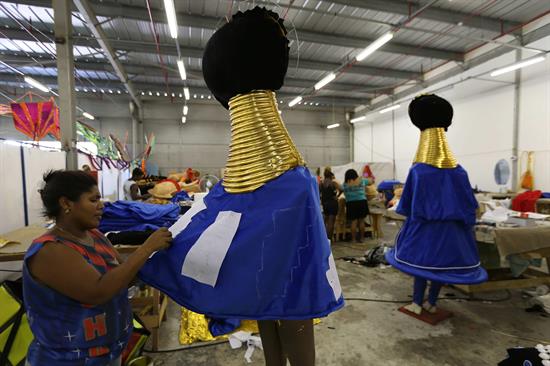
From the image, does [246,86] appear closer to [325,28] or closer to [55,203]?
[55,203]

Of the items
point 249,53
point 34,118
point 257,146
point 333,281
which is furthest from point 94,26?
point 333,281

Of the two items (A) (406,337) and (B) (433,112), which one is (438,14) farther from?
(A) (406,337)

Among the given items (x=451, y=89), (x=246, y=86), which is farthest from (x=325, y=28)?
(x=246, y=86)

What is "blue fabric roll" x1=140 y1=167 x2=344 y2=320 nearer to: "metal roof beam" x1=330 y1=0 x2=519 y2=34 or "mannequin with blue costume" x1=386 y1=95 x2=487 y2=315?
"mannequin with blue costume" x1=386 y1=95 x2=487 y2=315

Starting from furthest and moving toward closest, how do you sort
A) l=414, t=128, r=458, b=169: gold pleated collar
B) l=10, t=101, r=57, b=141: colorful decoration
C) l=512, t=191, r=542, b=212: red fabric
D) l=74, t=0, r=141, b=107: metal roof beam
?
l=512, t=191, r=542, b=212: red fabric → l=74, t=0, r=141, b=107: metal roof beam → l=10, t=101, r=57, b=141: colorful decoration → l=414, t=128, r=458, b=169: gold pleated collar

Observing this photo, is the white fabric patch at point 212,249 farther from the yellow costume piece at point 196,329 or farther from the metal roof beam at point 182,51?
the metal roof beam at point 182,51

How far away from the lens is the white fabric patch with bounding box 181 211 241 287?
823mm

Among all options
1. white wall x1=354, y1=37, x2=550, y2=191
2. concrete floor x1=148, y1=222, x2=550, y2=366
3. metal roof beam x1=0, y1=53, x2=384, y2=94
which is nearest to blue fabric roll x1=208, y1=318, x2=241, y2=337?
concrete floor x1=148, y1=222, x2=550, y2=366

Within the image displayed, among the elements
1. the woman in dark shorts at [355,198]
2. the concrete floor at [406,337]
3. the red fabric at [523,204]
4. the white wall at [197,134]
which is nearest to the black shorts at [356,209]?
the woman in dark shorts at [355,198]

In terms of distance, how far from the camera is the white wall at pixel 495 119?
6.36 m

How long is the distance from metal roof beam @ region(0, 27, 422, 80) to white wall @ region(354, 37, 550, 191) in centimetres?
137

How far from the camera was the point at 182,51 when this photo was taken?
7.10 meters

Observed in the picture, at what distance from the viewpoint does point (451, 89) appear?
874 cm

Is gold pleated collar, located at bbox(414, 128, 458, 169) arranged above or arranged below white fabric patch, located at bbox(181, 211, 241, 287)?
above
